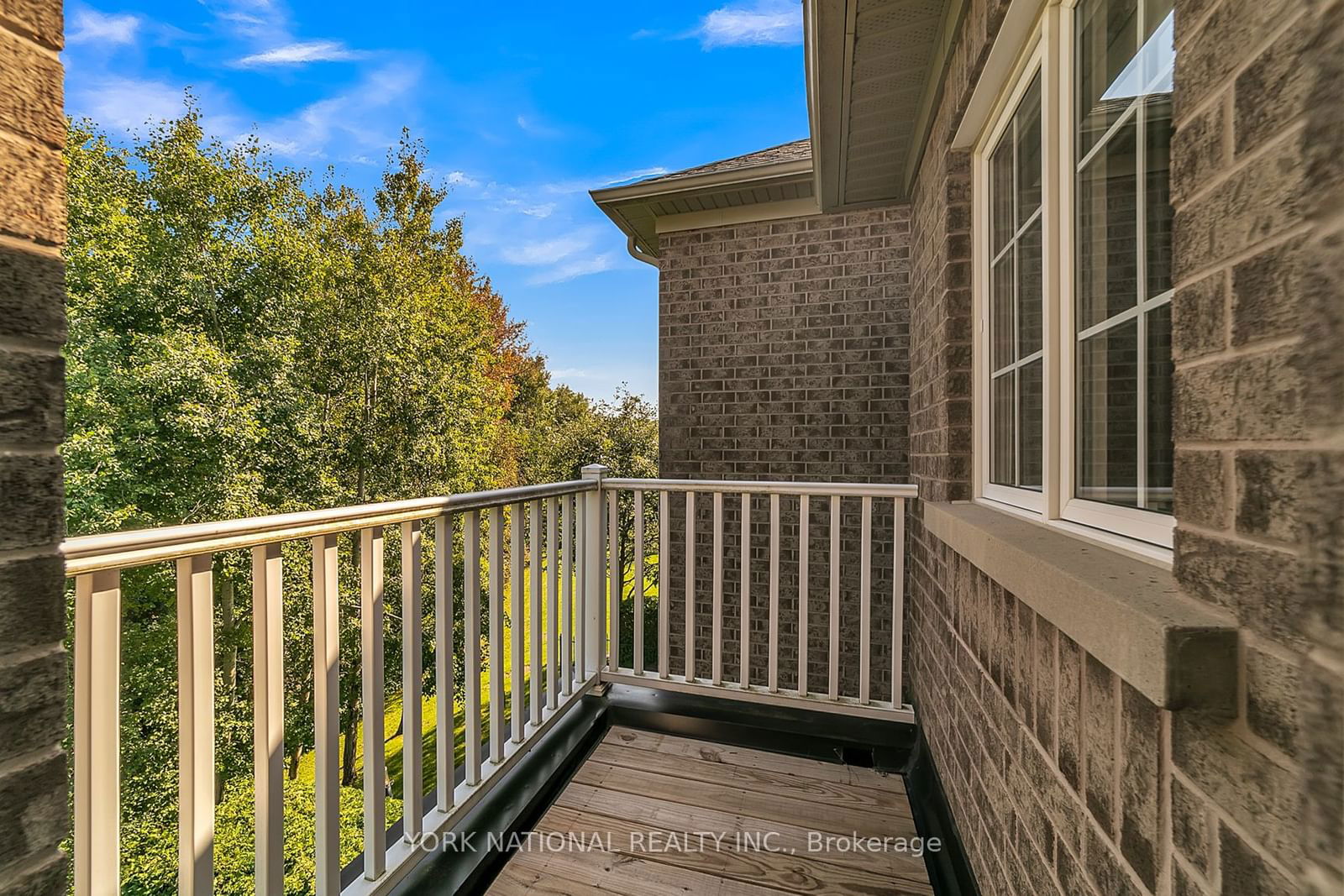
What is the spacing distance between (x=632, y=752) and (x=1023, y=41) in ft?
9.49

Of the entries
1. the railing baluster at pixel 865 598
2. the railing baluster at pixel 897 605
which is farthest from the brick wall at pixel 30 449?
the railing baluster at pixel 897 605

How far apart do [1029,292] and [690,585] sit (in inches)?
73.7

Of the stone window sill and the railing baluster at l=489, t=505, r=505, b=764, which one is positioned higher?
the stone window sill

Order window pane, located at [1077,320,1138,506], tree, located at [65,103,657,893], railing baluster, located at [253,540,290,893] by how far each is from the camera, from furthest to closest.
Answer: tree, located at [65,103,657,893] → railing baluster, located at [253,540,290,893] → window pane, located at [1077,320,1138,506]

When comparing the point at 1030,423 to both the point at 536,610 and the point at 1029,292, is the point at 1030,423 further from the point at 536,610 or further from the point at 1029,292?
the point at 536,610

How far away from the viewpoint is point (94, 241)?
809 centimetres

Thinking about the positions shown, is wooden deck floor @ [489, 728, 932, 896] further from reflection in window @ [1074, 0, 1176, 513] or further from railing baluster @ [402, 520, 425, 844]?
reflection in window @ [1074, 0, 1176, 513]

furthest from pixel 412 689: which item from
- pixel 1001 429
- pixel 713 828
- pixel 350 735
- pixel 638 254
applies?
pixel 350 735

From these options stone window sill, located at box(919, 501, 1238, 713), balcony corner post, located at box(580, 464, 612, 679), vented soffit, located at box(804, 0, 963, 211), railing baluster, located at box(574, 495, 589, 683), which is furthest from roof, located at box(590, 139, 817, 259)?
stone window sill, located at box(919, 501, 1238, 713)

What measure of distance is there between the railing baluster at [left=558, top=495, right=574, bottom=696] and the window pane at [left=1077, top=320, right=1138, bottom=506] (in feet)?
6.45

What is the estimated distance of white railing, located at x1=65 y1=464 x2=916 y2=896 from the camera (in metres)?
1.00

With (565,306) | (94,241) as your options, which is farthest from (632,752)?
(565,306)

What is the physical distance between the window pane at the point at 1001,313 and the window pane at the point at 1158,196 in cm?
78

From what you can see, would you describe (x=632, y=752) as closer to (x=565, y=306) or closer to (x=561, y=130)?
(x=561, y=130)
